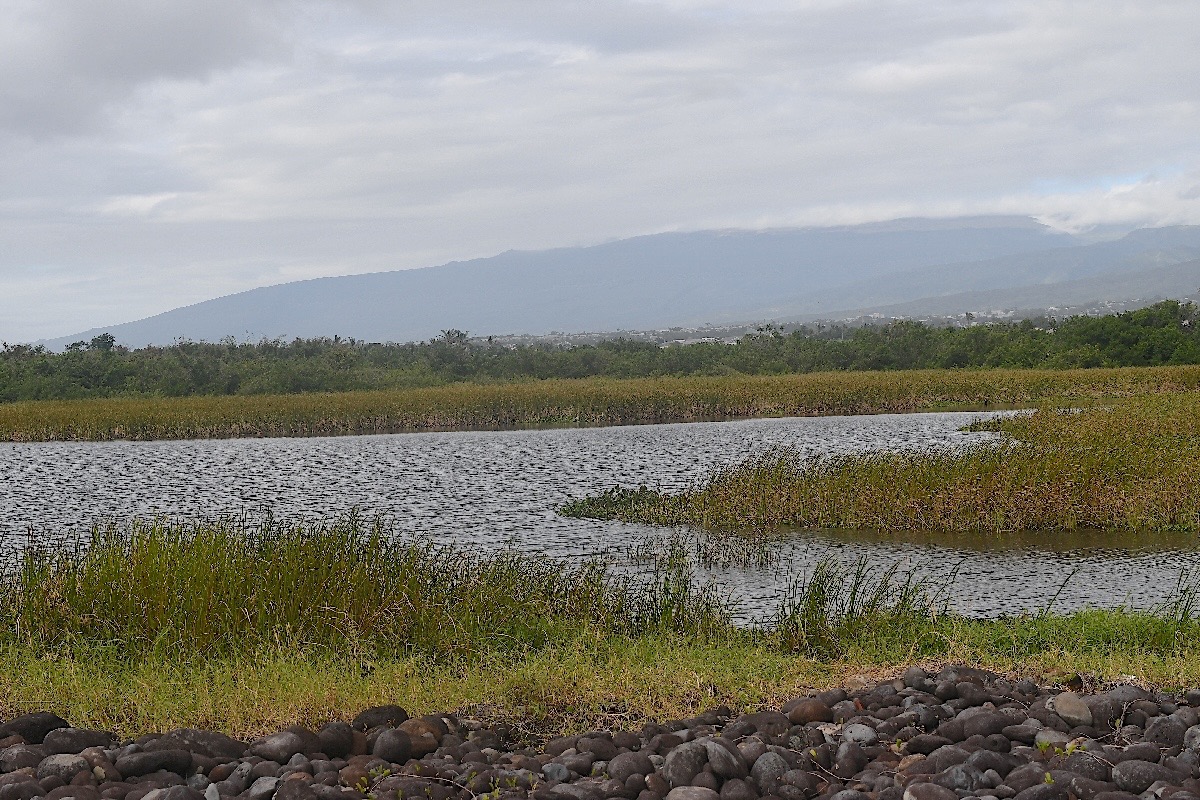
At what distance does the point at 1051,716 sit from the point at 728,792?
2444 millimetres

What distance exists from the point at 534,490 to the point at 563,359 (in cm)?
5880

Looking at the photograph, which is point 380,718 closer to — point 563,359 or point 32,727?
point 32,727

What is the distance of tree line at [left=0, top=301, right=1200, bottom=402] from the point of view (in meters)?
71.8

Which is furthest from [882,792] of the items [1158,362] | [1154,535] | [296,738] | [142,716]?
[1158,362]

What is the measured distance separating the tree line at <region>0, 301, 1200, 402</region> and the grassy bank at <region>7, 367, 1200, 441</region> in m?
14.1

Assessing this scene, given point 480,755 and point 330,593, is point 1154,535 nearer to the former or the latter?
point 330,593

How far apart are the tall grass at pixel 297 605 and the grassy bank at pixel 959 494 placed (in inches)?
325

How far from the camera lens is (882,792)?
606cm

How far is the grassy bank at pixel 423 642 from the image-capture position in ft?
26.6

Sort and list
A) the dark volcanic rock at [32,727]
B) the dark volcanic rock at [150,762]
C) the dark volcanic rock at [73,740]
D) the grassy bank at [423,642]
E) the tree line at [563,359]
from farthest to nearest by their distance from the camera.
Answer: the tree line at [563,359] < the grassy bank at [423,642] < the dark volcanic rock at [32,727] < the dark volcanic rock at [73,740] < the dark volcanic rock at [150,762]

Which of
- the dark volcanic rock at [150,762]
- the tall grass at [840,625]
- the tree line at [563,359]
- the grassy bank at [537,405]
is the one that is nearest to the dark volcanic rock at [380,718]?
the dark volcanic rock at [150,762]

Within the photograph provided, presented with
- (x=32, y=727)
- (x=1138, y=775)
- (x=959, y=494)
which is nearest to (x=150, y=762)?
(x=32, y=727)

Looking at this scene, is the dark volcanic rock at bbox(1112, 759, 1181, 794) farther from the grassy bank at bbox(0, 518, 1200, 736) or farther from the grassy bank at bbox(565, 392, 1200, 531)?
the grassy bank at bbox(565, 392, 1200, 531)

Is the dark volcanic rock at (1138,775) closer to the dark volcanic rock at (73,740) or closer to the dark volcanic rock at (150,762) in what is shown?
the dark volcanic rock at (150,762)
